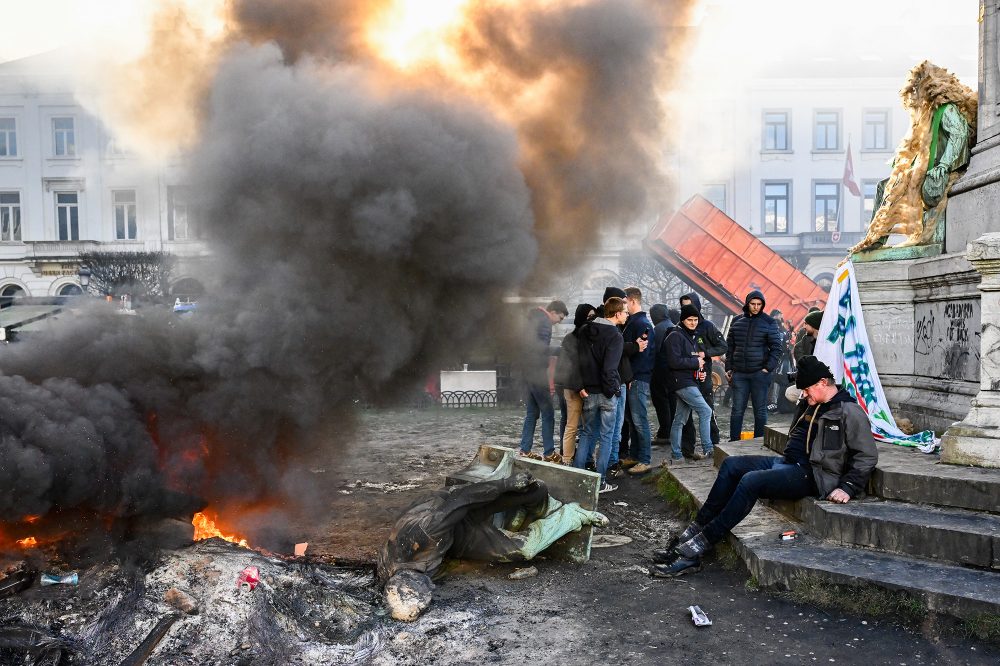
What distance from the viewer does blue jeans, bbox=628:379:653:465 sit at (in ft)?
25.6

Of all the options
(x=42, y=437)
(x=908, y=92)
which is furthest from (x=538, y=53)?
(x=42, y=437)

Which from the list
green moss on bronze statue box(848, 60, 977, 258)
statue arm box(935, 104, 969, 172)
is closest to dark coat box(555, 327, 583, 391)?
green moss on bronze statue box(848, 60, 977, 258)

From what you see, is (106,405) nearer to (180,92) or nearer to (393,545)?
(393,545)

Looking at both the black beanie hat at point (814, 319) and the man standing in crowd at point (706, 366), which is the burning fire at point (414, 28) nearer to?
the man standing in crowd at point (706, 366)

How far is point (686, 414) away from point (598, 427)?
1.31 meters

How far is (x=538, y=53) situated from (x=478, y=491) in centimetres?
450

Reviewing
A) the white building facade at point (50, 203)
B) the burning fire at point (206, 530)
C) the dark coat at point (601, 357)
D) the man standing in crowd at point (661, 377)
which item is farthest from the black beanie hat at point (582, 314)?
the white building facade at point (50, 203)

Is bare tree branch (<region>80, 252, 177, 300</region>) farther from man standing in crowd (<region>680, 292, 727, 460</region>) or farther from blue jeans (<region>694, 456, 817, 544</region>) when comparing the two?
blue jeans (<region>694, 456, 817, 544</region>)

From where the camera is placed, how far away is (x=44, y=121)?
99.0 feet

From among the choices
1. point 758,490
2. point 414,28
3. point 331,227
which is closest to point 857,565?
point 758,490

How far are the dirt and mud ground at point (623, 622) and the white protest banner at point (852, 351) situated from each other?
1865 mm

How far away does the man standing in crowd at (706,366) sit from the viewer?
8117 mm

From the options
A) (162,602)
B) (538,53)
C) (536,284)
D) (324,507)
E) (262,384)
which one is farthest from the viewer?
(536,284)

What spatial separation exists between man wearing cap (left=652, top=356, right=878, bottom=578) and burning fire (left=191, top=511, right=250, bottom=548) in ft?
9.99
